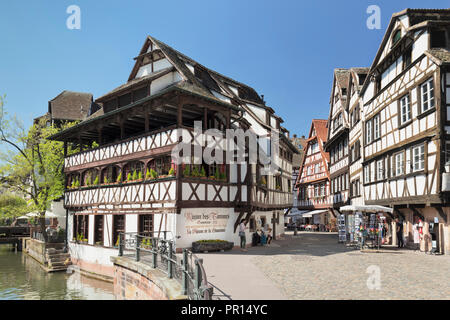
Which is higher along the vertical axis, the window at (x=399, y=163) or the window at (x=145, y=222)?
the window at (x=399, y=163)

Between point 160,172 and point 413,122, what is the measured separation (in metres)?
12.5

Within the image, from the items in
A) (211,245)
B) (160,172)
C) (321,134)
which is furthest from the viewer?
(321,134)

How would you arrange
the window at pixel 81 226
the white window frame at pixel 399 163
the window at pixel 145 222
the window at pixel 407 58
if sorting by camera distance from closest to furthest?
the window at pixel 407 58 < the white window frame at pixel 399 163 < the window at pixel 145 222 < the window at pixel 81 226

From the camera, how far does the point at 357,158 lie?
89.5 ft

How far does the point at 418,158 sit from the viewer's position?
17.8 metres

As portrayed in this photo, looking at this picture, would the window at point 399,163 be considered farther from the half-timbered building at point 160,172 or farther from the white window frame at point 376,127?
the half-timbered building at point 160,172

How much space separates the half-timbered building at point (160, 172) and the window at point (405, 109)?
325 inches

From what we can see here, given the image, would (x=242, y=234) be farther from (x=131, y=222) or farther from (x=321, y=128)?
(x=321, y=128)

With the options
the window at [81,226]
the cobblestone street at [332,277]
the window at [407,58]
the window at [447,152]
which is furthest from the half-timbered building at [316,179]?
the cobblestone street at [332,277]

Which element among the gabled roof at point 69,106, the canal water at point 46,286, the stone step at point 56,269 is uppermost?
the gabled roof at point 69,106

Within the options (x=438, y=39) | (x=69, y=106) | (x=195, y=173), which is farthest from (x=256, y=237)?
(x=69, y=106)

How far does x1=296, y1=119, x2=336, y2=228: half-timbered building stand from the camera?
39281 millimetres

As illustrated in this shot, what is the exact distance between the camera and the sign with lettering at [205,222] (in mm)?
18684
